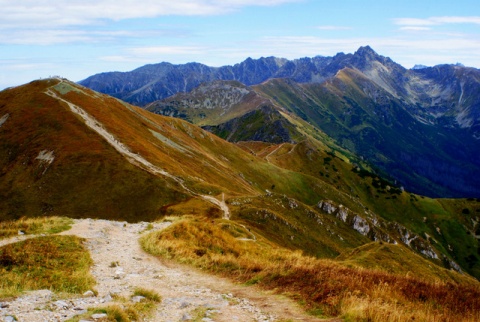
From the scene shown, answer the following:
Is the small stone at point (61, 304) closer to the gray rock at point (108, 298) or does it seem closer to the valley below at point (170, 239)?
the valley below at point (170, 239)

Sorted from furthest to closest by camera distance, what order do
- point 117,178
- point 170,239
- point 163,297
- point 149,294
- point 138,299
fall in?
point 117,178
point 170,239
point 163,297
point 149,294
point 138,299

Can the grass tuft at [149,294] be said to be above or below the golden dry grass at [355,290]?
below

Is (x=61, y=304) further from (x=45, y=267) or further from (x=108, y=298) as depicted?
(x=45, y=267)

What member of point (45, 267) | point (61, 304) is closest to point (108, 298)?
point (61, 304)

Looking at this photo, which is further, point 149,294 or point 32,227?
point 32,227

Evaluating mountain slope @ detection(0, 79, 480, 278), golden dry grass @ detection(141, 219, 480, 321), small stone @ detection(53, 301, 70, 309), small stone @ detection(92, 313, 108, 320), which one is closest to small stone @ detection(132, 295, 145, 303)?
small stone @ detection(92, 313, 108, 320)

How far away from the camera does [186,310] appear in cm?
1652

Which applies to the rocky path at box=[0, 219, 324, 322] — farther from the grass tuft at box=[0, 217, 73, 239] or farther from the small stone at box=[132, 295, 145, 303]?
the grass tuft at box=[0, 217, 73, 239]

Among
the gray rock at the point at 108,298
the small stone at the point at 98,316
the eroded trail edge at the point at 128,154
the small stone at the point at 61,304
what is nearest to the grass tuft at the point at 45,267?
the gray rock at the point at 108,298

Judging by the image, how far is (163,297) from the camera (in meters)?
18.5

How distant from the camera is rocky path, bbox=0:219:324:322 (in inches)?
596

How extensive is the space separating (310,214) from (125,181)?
186ft

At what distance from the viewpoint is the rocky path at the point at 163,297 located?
49.6 ft

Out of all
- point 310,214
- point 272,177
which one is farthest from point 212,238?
point 272,177
